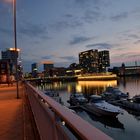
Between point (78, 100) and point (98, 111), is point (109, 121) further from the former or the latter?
point (78, 100)

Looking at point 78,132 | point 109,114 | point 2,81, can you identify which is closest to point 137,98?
point 109,114

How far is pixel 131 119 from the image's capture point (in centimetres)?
6769

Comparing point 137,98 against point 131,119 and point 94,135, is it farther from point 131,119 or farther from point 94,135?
point 94,135

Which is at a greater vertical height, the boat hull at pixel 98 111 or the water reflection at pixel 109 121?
the boat hull at pixel 98 111

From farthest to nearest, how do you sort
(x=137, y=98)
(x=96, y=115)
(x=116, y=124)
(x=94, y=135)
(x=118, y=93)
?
(x=118, y=93) < (x=137, y=98) < (x=96, y=115) < (x=116, y=124) < (x=94, y=135)

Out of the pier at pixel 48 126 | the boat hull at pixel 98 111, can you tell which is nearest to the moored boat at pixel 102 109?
the boat hull at pixel 98 111

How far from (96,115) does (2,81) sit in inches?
873

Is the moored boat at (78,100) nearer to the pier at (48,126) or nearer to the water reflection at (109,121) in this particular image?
the water reflection at (109,121)

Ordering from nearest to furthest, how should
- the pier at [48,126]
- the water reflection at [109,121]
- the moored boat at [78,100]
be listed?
the pier at [48,126] < the water reflection at [109,121] < the moored boat at [78,100]

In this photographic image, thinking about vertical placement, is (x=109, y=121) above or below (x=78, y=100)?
below

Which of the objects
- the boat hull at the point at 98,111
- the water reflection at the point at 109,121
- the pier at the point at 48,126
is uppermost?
the pier at the point at 48,126

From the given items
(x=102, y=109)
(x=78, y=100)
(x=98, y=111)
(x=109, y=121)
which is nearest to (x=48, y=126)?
(x=109, y=121)

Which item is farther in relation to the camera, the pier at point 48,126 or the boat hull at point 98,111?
the boat hull at point 98,111

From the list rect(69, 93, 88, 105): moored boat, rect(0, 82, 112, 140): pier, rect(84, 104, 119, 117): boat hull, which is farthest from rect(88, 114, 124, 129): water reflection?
rect(0, 82, 112, 140): pier
